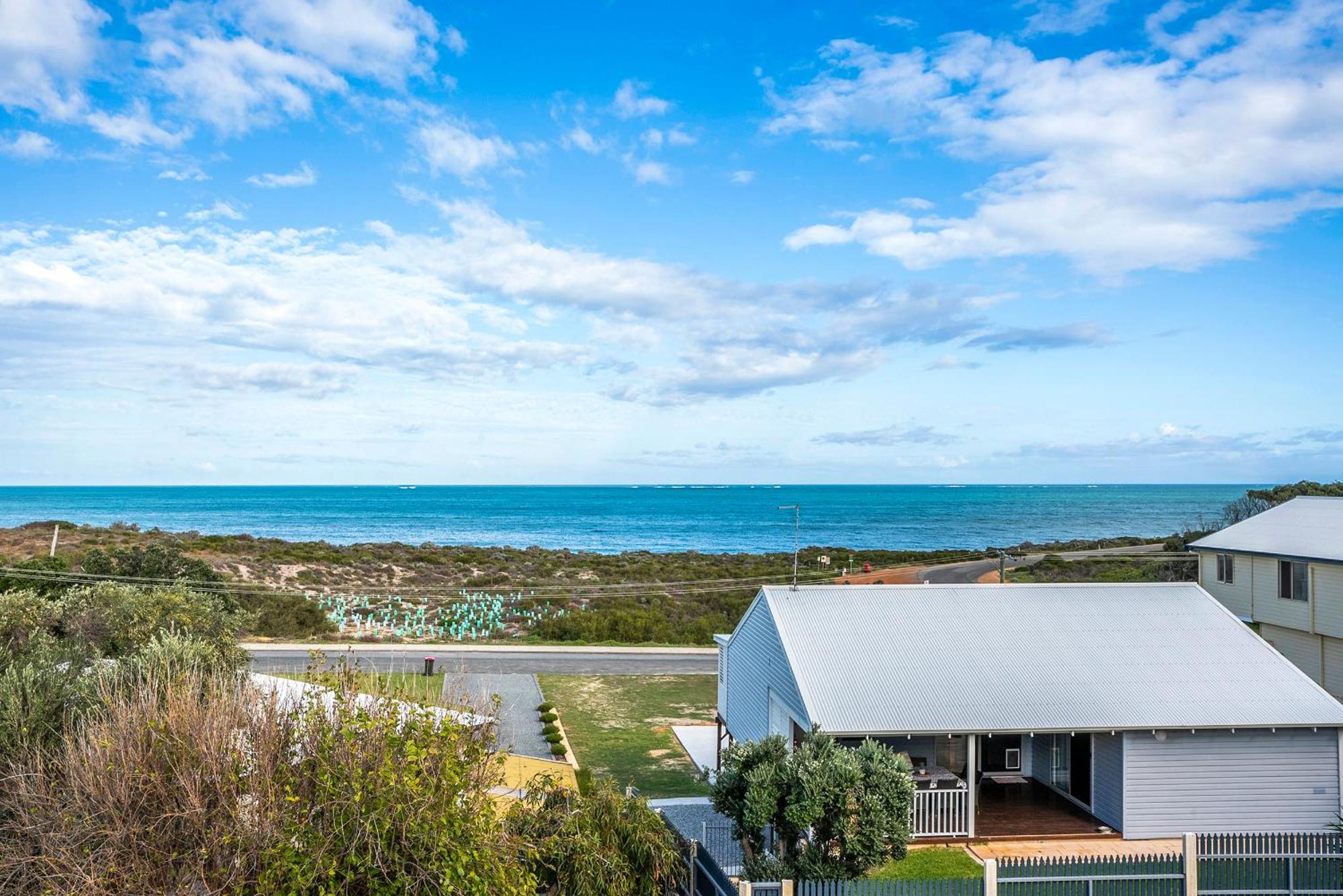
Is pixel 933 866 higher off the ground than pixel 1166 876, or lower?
lower

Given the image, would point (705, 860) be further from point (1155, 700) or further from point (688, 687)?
point (688, 687)

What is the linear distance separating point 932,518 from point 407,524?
71017mm

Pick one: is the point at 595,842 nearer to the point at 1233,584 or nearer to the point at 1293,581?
the point at 1293,581

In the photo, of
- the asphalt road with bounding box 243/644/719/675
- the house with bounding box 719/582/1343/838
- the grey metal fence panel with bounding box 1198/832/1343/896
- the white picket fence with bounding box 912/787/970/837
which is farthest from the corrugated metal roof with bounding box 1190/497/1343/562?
the asphalt road with bounding box 243/644/719/675

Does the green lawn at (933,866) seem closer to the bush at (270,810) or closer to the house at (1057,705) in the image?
the house at (1057,705)

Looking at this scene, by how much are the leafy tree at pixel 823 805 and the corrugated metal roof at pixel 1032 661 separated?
2.85 meters

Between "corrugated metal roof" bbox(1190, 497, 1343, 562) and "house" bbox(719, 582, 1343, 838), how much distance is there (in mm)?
6859

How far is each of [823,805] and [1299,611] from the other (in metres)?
18.4

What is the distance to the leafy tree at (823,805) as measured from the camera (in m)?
11.5

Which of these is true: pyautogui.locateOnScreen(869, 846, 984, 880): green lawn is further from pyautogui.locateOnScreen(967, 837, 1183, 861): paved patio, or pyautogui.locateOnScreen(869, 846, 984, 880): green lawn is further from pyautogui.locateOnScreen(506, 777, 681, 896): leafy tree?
pyautogui.locateOnScreen(506, 777, 681, 896): leafy tree

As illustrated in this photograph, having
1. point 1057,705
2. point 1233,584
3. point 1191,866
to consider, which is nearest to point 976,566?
point 1233,584

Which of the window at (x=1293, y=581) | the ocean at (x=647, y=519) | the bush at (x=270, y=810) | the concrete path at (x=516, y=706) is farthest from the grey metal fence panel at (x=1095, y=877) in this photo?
the ocean at (x=647, y=519)

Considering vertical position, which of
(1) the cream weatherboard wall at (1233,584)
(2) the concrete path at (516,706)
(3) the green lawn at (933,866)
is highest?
(1) the cream weatherboard wall at (1233,584)

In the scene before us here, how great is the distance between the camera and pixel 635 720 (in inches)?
1015
